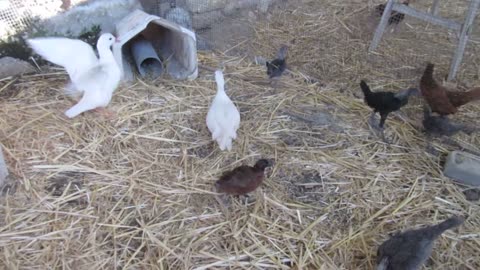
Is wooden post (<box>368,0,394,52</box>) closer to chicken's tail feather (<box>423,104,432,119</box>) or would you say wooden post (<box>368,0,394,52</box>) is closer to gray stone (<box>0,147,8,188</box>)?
chicken's tail feather (<box>423,104,432,119</box>)

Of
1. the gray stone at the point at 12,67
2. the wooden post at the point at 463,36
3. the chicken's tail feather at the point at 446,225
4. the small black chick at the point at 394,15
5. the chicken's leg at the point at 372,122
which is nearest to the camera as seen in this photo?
the chicken's tail feather at the point at 446,225

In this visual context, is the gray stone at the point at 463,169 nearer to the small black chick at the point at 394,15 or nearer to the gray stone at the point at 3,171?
the small black chick at the point at 394,15

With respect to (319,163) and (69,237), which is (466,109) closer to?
(319,163)

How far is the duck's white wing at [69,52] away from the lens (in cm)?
327

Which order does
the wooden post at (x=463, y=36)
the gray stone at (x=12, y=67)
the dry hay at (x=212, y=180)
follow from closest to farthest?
the dry hay at (x=212, y=180)
the gray stone at (x=12, y=67)
the wooden post at (x=463, y=36)

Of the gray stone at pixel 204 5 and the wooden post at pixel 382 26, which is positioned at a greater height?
the gray stone at pixel 204 5

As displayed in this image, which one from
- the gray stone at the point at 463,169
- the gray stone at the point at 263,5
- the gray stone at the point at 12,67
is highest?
the gray stone at the point at 12,67

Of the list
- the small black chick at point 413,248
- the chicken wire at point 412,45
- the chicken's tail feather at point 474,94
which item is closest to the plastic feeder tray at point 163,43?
the chicken wire at point 412,45

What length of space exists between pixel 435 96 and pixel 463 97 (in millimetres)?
199

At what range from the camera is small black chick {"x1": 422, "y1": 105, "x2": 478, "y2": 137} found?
329 cm

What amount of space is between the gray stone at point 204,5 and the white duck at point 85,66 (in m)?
1.32

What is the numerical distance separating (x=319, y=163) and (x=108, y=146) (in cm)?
150

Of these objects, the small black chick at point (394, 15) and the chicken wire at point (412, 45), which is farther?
the small black chick at point (394, 15)

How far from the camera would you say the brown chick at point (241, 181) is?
2.68 m
